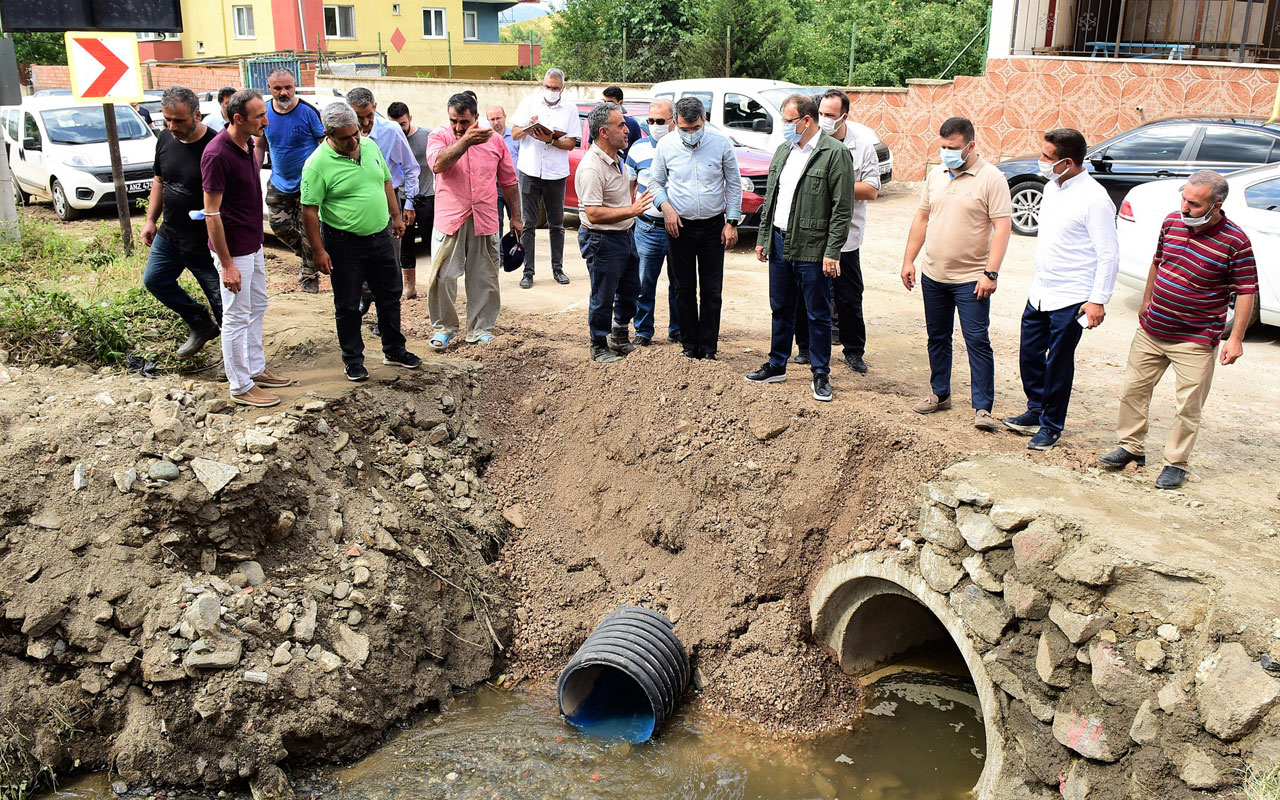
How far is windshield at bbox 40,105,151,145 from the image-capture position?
13.9m

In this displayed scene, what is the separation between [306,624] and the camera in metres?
5.52

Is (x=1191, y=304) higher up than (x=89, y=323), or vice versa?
(x=1191, y=304)

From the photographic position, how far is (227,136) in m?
5.88

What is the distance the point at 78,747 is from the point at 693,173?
524 cm

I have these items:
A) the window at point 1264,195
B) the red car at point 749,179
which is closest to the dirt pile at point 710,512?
the red car at point 749,179

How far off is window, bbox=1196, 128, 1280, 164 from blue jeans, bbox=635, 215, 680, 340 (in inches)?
302

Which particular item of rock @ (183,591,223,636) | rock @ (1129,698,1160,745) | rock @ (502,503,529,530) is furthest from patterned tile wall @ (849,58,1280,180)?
rock @ (183,591,223,636)

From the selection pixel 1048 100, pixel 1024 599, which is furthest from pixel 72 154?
pixel 1048 100

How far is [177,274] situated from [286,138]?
1.98 meters

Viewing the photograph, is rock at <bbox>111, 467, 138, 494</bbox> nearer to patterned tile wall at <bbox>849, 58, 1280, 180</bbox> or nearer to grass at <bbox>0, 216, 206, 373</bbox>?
grass at <bbox>0, 216, 206, 373</bbox>

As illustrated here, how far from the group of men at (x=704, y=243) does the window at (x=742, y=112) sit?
6043 millimetres

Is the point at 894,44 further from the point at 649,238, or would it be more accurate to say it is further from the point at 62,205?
the point at 62,205

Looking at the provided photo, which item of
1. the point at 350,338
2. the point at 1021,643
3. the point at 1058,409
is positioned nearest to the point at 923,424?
the point at 1058,409

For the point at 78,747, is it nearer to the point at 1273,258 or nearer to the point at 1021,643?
the point at 1021,643
